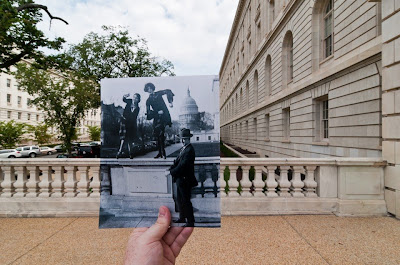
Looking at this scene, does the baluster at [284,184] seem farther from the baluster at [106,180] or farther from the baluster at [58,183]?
the baluster at [58,183]

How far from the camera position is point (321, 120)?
42.6 feet

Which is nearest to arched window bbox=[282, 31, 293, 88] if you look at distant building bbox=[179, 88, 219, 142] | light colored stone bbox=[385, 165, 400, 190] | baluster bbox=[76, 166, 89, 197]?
light colored stone bbox=[385, 165, 400, 190]

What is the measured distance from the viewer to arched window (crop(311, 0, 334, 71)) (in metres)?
12.6

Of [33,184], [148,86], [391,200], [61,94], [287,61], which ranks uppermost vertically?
[287,61]

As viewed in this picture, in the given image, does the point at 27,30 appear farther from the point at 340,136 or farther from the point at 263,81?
the point at 263,81

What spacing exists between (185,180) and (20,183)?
571cm

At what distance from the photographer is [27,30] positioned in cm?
778

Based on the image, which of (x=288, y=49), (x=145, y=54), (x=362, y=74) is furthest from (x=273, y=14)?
(x=362, y=74)

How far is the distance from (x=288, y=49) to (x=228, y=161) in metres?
16.0

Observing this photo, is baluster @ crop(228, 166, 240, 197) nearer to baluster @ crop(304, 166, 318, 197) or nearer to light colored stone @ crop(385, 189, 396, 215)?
baluster @ crop(304, 166, 318, 197)

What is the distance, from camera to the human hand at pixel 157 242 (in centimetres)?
158

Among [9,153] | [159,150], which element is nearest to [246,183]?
[159,150]

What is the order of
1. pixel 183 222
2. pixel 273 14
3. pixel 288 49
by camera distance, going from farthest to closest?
pixel 273 14 < pixel 288 49 < pixel 183 222

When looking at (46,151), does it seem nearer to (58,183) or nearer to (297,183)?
(58,183)
